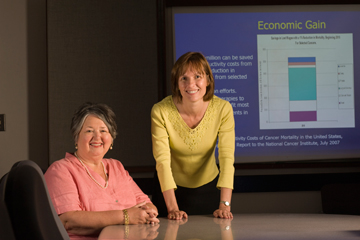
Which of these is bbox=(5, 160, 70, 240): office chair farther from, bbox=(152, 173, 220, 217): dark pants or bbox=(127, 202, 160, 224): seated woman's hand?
bbox=(152, 173, 220, 217): dark pants

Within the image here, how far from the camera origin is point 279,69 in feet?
11.2

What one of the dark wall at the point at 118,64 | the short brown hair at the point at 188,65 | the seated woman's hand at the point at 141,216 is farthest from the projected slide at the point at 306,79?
the seated woman's hand at the point at 141,216

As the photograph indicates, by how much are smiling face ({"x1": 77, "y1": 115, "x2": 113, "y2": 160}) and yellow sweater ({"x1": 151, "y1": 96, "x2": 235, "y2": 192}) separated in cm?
29

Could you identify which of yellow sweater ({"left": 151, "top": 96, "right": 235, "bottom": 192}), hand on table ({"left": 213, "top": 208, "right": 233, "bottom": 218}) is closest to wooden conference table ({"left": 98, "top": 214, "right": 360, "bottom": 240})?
hand on table ({"left": 213, "top": 208, "right": 233, "bottom": 218})

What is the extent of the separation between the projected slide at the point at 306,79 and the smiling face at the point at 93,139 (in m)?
1.87

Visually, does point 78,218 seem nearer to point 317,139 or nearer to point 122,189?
point 122,189

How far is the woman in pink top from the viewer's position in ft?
5.21

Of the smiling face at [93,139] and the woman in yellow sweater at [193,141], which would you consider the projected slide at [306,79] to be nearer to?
the woman in yellow sweater at [193,141]

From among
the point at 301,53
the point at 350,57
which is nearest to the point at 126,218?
the point at 301,53

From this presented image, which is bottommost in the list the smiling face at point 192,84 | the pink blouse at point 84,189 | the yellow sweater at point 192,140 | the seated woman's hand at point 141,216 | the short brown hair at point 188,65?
the seated woman's hand at point 141,216

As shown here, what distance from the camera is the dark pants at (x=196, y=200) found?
229 cm

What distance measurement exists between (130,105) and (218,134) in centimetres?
131

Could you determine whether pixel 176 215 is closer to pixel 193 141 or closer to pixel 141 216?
pixel 141 216

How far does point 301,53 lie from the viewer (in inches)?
135
